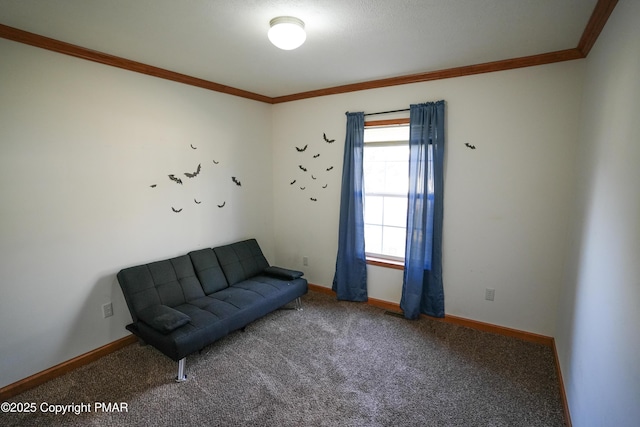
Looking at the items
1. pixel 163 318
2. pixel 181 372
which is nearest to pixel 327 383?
pixel 181 372

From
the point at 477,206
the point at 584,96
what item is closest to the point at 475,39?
the point at 584,96

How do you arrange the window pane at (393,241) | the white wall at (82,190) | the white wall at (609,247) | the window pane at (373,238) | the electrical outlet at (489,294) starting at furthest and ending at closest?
the window pane at (373,238) → the window pane at (393,241) → the electrical outlet at (489,294) → the white wall at (82,190) → the white wall at (609,247)

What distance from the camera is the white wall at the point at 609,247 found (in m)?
1.15

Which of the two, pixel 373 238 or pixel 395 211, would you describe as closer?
pixel 395 211

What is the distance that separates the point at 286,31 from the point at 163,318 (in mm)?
2175

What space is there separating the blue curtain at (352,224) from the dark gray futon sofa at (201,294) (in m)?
0.55

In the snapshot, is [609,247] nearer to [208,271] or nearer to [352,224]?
[352,224]

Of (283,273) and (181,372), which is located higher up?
(283,273)

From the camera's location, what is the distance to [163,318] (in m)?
2.29

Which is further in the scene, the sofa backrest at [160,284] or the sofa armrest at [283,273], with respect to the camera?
the sofa armrest at [283,273]

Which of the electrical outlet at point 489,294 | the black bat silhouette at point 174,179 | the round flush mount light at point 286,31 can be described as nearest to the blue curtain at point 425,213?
the electrical outlet at point 489,294

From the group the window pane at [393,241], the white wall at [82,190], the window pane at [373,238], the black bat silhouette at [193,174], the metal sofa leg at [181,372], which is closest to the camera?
the white wall at [82,190]

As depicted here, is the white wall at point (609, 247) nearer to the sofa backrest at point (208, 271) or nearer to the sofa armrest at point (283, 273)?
the sofa armrest at point (283, 273)

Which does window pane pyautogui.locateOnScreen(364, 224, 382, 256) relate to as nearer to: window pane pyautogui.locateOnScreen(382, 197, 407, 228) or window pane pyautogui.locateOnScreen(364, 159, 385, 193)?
window pane pyautogui.locateOnScreen(382, 197, 407, 228)
